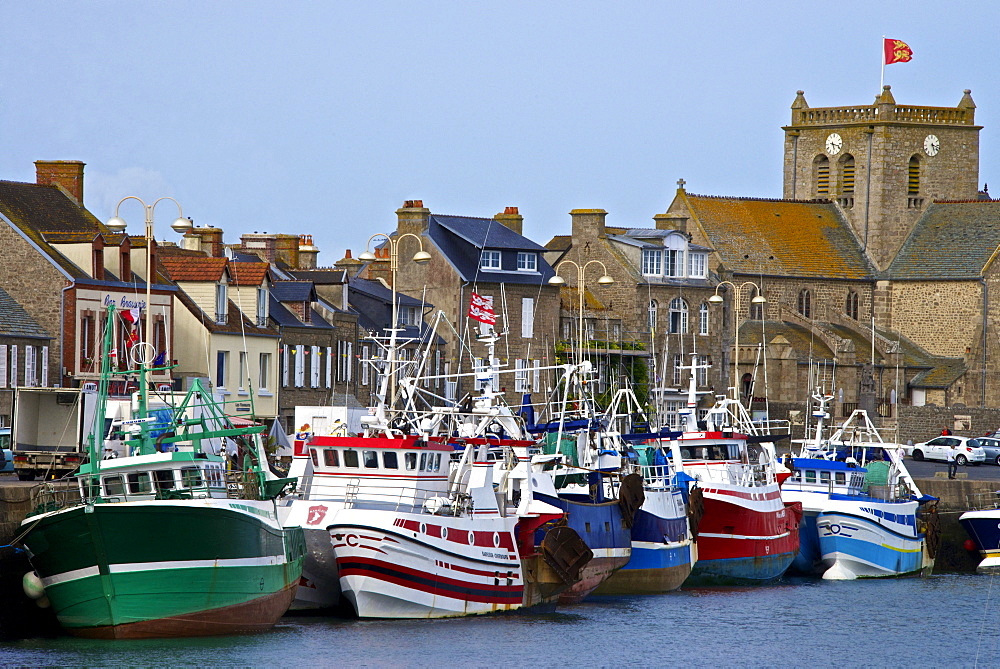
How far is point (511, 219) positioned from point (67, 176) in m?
23.6

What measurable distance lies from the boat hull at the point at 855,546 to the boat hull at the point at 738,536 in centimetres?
251

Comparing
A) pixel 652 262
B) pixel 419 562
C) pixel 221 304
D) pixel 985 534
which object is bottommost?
pixel 985 534

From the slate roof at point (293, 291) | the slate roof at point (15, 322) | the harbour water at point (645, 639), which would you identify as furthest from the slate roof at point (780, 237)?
the harbour water at point (645, 639)

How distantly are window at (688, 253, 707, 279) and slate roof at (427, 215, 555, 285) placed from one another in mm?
10140

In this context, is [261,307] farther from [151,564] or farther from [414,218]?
[151,564]

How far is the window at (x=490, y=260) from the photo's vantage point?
6962 centimetres

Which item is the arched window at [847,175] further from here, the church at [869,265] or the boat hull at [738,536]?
the boat hull at [738,536]

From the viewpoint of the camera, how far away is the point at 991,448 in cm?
7031

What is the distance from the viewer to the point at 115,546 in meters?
27.4

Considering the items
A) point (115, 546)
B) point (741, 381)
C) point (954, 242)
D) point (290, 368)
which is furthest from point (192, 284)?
point (954, 242)

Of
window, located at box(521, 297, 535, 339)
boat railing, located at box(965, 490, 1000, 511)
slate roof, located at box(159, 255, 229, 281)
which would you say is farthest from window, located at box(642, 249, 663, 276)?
slate roof, located at box(159, 255, 229, 281)

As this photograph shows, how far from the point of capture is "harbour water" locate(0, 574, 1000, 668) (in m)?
28.1

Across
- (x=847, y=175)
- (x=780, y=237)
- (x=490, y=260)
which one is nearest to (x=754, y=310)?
(x=780, y=237)

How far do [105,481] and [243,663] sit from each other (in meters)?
3.42
